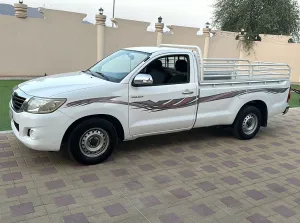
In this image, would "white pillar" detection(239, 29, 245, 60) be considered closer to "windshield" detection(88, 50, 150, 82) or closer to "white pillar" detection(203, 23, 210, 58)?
"white pillar" detection(203, 23, 210, 58)

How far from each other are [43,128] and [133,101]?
54.8 inches

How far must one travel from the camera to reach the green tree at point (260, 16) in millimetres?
21266

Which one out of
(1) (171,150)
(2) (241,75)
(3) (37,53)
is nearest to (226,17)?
(3) (37,53)

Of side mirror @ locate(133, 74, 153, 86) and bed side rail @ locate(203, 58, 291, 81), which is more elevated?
bed side rail @ locate(203, 58, 291, 81)

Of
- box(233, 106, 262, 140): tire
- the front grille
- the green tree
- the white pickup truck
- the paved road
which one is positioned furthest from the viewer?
the green tree

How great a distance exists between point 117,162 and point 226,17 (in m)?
20.3

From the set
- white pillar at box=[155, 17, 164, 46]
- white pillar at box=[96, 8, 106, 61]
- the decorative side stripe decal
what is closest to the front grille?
the decorative side stripe decal

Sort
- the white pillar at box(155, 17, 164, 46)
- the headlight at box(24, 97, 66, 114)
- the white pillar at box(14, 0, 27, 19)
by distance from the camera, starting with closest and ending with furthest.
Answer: the headlight at box(24, 97, 66, 114), the white pillar at box(14, 0, 27, 19), the white pillar at box(155, 17, 164, 46)

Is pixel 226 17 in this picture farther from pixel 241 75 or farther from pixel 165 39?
pixel 241 75

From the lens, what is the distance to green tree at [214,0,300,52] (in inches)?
837

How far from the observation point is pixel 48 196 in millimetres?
3799

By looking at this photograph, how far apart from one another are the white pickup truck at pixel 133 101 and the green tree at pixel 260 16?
49.5 feet

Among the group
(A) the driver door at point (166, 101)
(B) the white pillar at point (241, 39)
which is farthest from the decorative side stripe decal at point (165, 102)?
(B) the white pillar at point (241, 39)

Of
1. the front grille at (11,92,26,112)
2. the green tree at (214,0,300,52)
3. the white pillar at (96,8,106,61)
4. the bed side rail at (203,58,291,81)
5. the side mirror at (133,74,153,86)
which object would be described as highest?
the green tree at (214,0,300,52)
